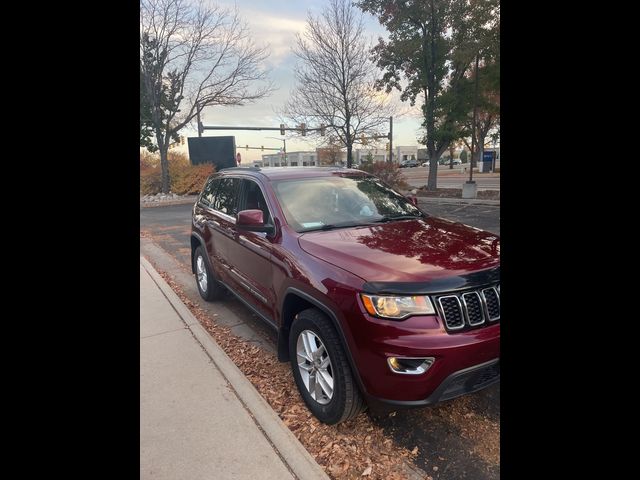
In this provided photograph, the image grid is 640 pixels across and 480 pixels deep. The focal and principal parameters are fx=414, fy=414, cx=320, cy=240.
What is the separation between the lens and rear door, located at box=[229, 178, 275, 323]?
11.1 ft

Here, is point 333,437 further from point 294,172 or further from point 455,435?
point 294,172

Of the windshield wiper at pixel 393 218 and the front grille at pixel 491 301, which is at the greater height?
the windshield wiper at pixel 393 218

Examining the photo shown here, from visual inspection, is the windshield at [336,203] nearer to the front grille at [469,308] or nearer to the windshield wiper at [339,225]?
the windshield wiper at [339,225]

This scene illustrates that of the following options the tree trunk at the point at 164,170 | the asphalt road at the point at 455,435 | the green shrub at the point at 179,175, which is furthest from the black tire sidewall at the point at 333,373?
the tree trunk at the point at 164,170

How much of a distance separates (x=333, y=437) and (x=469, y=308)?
45.6 inches

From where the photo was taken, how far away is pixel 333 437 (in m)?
2.57

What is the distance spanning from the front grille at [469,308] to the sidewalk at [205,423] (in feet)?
3.56

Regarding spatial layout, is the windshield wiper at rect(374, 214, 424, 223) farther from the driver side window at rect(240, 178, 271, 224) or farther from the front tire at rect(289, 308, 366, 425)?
the front tire at rect(289, 308, 366, 425)

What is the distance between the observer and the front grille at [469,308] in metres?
2.27
